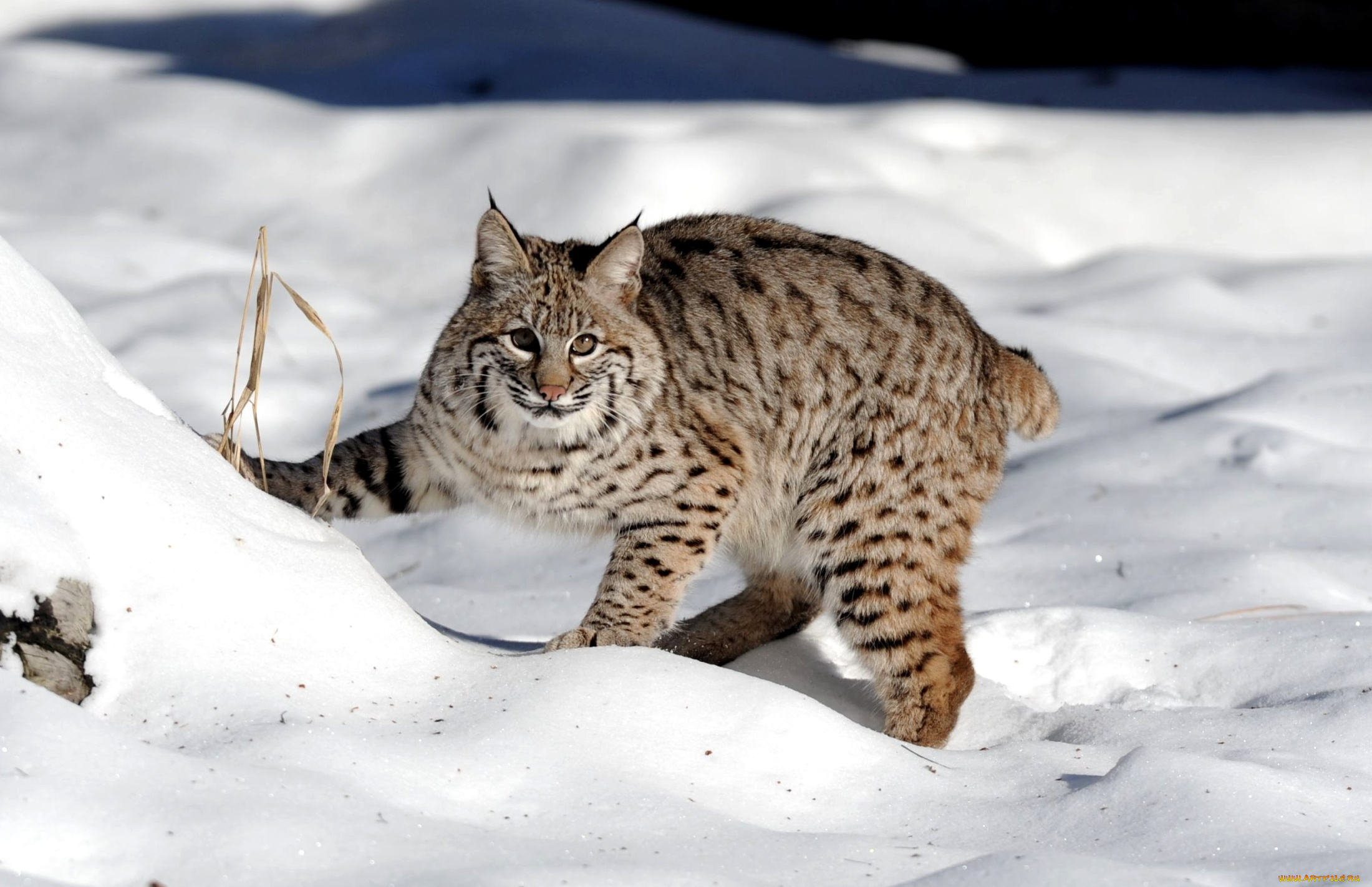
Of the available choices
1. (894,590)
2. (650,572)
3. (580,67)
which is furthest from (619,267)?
(580,67)

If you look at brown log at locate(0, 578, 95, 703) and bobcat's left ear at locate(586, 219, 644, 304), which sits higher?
bobcat's left ear at locate(586, 219, 644, 304)

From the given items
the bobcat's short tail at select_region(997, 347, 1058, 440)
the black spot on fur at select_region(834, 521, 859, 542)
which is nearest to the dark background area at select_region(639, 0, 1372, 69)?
the bobcat's short tail at select_region(997, 347, 1058, 440)

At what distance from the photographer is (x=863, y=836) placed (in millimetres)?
2559

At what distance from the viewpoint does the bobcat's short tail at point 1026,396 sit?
13.6 feet

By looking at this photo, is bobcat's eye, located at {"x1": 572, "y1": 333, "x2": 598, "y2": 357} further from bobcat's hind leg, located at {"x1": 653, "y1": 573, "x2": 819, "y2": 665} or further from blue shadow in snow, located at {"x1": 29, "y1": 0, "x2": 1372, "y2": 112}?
blue shadow in snow, located at {"x1": 29, "y1": 0, "x2": 1372, "y2": 112}

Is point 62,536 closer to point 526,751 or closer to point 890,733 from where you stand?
point 526,751

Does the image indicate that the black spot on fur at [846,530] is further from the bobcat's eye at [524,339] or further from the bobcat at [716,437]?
the bobcat's eye at [524,339]

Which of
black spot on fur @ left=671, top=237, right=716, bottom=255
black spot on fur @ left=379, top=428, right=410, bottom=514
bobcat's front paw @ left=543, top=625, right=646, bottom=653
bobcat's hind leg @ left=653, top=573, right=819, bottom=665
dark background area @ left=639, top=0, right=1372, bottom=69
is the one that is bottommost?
bobcat's hind leg @ left=653, top=573, right=819, bottom=665

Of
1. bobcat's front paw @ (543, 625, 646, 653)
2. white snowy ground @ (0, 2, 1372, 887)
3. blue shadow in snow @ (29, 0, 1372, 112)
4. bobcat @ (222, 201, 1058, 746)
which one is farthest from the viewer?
blue shadow in snow @ (29, 0, 1372, 112)

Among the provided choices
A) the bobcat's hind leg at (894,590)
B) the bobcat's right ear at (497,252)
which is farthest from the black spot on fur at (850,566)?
the bobcat's right ear at (497,252)

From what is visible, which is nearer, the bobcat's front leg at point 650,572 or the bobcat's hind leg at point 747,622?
the bobcat's front leg at point 650,572

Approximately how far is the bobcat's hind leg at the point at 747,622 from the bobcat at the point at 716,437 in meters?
0.20

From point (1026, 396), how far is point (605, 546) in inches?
71.0

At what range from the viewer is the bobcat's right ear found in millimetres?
3713
